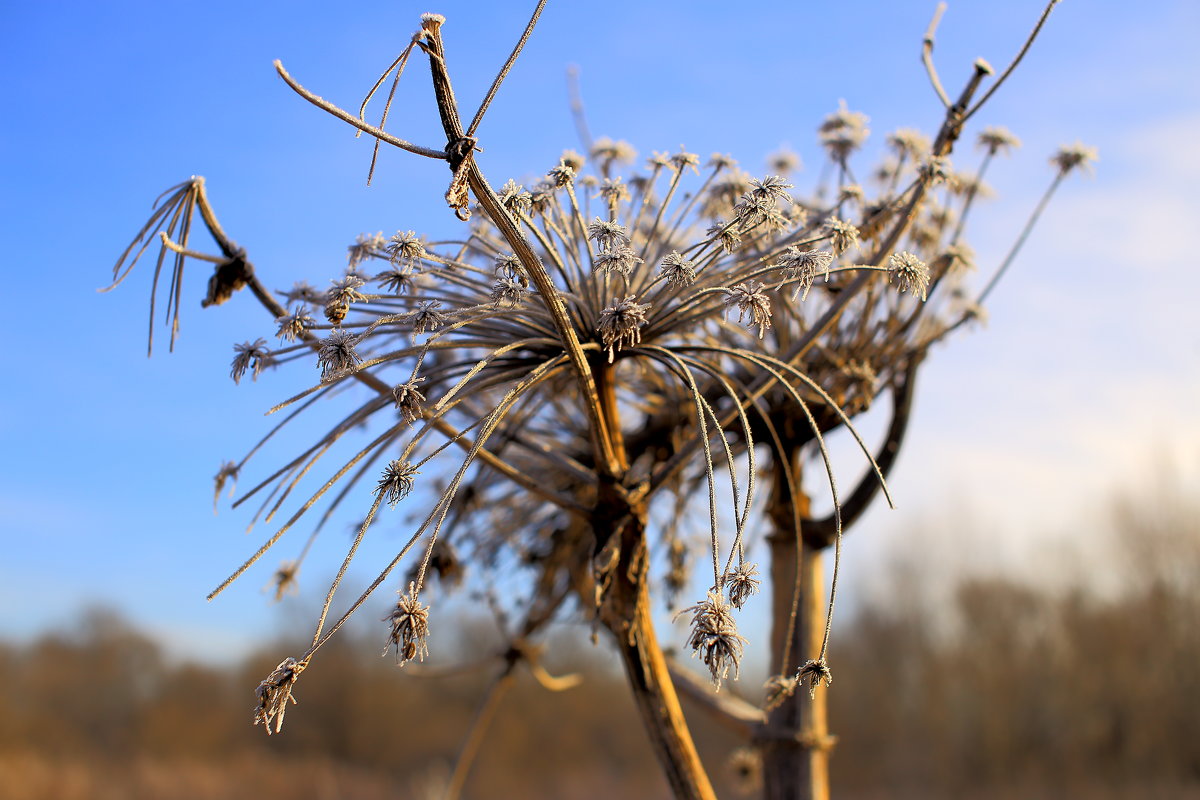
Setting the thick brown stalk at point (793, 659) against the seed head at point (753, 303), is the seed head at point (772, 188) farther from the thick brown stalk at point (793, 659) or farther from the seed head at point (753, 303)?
the thick brown stalk at point (793, 659)

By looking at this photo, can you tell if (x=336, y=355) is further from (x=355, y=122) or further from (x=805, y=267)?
(x=805, y=267)

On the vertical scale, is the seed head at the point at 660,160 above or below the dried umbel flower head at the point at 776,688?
above

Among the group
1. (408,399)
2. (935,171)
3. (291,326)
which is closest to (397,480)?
(408,399)

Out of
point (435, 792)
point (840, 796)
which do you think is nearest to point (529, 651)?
point (435, 792)

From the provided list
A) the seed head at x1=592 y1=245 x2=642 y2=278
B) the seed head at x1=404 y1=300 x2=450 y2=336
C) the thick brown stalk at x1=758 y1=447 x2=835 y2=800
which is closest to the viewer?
the seed head at x1=592 y1=245 x2=642 y2=278

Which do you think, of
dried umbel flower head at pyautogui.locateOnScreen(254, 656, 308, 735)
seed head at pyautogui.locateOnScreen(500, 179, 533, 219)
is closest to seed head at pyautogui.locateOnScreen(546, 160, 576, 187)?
seed head at pyautogui.locateOnScreen(500, 179, 533, 219)

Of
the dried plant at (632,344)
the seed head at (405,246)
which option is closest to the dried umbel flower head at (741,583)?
the dried plant at (632,344)

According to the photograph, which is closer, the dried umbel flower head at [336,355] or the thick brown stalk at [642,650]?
the dried umbel flower head at [336,355]

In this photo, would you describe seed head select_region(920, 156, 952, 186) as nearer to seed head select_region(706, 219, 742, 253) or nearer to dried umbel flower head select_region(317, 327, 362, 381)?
seed head select_region(706, 219, 742, 253)
